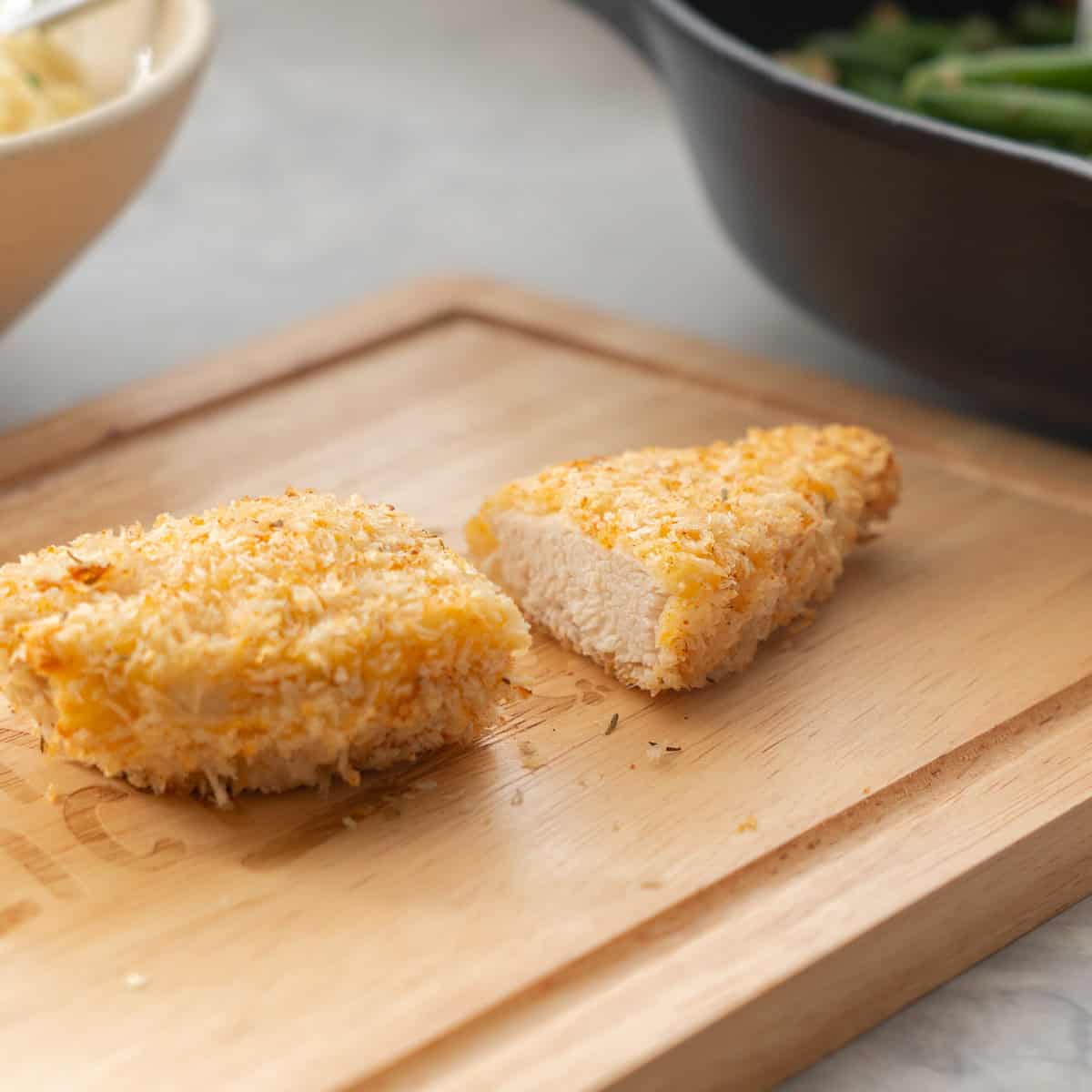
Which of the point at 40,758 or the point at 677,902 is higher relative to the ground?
the point at 40,758

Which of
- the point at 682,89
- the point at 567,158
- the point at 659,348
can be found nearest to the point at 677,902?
the point at 659,348

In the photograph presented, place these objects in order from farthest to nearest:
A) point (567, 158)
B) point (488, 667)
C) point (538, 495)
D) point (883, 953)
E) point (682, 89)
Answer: point (567, 158), point (682, 89), point (538, 495), point (488, 667), point (883, 953)

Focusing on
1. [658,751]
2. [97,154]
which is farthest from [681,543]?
[97,154]

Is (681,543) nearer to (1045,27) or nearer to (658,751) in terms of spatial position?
(658,751)

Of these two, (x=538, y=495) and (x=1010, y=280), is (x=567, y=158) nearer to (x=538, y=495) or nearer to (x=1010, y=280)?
(x=1010, y=280)

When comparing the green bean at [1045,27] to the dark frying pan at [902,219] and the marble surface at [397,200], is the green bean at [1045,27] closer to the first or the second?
the marble surface at [397,200]

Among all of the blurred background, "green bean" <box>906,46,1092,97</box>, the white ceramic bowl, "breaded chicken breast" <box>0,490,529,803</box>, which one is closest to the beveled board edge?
"breaded chicken breast" <box>0,490,529,803</box>
